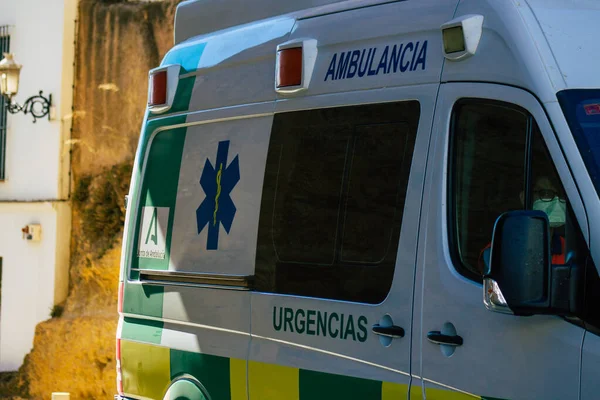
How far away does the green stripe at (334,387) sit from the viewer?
167 inches

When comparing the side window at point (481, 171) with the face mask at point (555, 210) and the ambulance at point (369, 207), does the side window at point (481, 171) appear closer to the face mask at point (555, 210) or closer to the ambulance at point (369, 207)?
the ambulance at point (369, 207)

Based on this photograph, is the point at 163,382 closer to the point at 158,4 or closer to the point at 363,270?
the point at 363,270

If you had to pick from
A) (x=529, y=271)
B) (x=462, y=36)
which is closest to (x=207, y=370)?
(x=462, y=36)

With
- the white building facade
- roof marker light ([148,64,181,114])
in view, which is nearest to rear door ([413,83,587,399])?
roof marker light ([148,64,181,114])

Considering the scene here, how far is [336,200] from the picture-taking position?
14.8ft

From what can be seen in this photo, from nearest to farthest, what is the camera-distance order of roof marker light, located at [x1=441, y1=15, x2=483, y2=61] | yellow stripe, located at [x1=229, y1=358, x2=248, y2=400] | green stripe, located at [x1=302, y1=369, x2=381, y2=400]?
roof marker light, located at [x1=441, y1=15, x2=483, y2=61]
green stripe, located at [x1=302, y1=369, x2=381, y2=400]
yellow stripe, located at [x1=229, y1=358, x2=248, y2=400]

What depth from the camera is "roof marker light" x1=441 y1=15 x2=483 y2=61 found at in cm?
394

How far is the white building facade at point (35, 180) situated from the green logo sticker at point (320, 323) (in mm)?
11440

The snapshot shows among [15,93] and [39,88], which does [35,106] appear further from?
[15,93]

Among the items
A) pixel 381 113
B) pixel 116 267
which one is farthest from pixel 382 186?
pixel 116 267

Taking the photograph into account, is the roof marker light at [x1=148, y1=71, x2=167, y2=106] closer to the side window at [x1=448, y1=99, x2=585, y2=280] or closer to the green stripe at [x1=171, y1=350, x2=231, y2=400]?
the green stripe at [x1=171, y1=350, x2=231, y2=400]

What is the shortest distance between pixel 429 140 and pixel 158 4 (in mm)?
11537

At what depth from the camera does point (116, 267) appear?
14930 mm

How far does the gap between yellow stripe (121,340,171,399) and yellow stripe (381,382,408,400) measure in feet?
5.58
